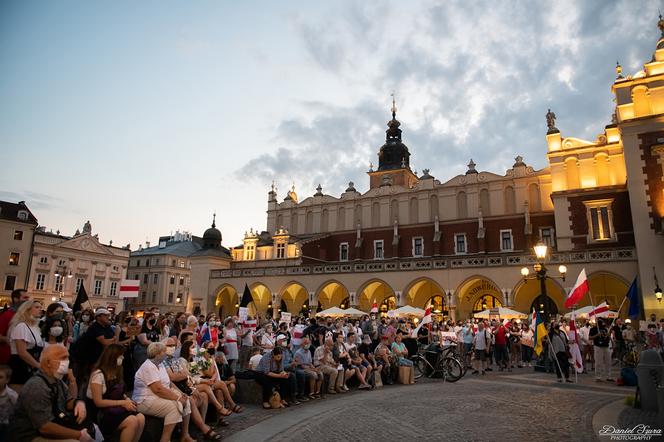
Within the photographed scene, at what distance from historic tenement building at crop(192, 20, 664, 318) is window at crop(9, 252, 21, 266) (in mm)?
19380

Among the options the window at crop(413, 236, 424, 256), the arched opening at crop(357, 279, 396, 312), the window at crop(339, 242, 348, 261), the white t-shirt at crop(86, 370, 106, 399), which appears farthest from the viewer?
the window at crop(339, 242, 348, 261)

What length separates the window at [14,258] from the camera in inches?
1794

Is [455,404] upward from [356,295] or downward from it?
downward

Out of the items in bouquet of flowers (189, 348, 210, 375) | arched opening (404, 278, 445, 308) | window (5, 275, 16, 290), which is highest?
window (5, 275, 16, 290)

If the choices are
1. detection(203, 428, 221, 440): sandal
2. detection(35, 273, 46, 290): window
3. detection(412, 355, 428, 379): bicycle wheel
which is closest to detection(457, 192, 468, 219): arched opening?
detection(412, 355, 428, 379): bicycle wheel

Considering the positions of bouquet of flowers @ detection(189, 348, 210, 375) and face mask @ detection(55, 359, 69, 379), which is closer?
face mask @ detection(55, 359, 69, 379)

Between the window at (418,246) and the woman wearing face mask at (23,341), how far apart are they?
35207 millimetres

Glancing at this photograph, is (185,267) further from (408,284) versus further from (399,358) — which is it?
(399,358)

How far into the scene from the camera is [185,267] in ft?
221

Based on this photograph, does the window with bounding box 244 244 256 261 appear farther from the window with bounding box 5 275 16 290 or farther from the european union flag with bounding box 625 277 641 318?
the european union flag with bounding box 625 277 641 318

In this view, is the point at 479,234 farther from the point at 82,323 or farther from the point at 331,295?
the point at 82,323

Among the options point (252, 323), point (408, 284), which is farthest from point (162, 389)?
point (408, 284)

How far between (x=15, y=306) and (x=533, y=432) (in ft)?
27.3

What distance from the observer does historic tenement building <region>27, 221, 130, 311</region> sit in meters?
48.4
